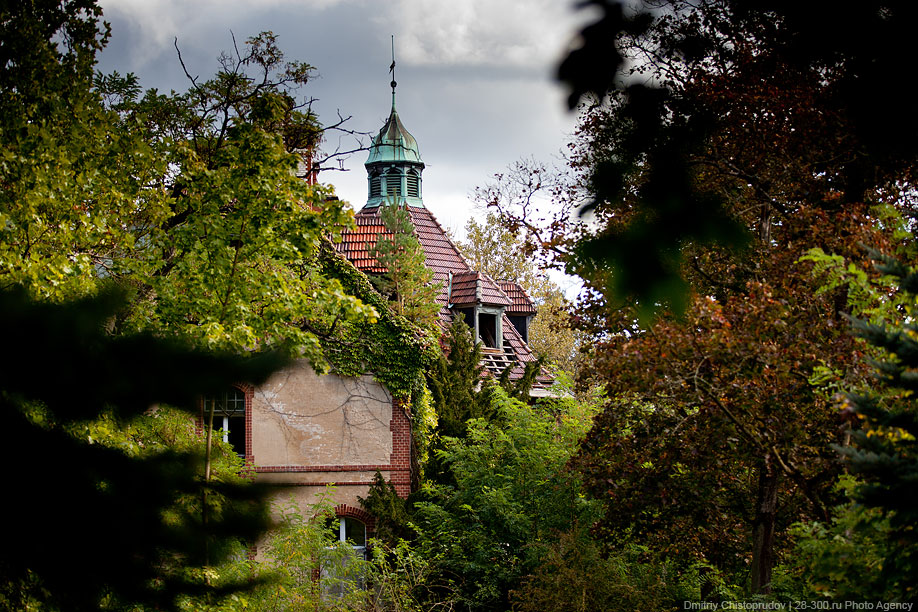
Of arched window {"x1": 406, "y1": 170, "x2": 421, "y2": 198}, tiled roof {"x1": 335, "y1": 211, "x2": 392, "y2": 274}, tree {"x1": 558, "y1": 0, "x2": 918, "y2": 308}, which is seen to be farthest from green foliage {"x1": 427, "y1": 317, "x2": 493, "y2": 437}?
tree {"x1": 558, "y1": 0, "x2": 918, "y2": 308}

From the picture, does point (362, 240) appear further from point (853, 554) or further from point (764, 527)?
point (853, 554)

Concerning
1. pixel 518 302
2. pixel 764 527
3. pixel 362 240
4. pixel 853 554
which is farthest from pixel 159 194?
Result: pixel 518 302

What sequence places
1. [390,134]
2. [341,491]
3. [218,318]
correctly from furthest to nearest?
[390,134], [341,491], [218,318]

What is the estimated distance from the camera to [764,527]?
10.5m

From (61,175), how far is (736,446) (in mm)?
7799

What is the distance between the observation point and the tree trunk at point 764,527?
10.3m

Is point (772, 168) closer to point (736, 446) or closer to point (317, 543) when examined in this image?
point (736, 446)

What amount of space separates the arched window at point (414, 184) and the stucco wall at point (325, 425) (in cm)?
1042

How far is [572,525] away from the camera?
44.0ft

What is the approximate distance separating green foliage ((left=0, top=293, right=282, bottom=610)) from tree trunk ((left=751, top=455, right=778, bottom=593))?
9228 mm

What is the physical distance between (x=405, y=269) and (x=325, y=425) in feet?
11.3

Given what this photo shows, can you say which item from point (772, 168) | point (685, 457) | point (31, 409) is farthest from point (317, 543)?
point (31, 409)

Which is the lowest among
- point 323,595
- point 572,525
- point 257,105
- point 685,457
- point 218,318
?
point 323,595

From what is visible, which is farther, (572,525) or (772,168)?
(572,525)
